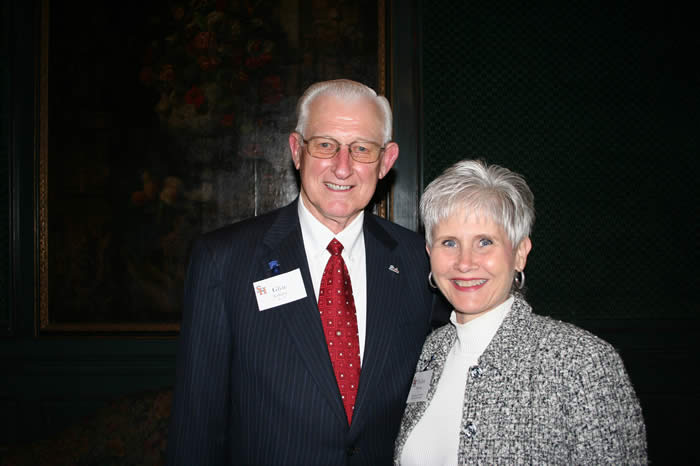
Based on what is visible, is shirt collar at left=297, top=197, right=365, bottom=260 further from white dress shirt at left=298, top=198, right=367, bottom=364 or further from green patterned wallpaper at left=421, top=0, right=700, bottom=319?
green patterned wallpaper at left=421, top=0, right=700, bottom=319

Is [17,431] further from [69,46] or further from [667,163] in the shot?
[667,163]

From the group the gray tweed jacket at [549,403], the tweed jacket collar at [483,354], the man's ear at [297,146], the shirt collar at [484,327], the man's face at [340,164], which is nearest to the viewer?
the gray tweed jacket at [549,403]

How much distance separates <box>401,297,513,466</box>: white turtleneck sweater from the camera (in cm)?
145

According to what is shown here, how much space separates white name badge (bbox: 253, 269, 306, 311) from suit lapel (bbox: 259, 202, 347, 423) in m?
0.02

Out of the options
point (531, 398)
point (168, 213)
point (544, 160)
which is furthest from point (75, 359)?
point (544, 160)

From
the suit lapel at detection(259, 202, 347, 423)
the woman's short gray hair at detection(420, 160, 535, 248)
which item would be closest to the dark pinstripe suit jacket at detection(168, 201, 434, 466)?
the suit lapel at detection(259, 202, 347, 423)

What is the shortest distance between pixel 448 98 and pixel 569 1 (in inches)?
48.7

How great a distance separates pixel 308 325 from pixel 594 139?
2.93m

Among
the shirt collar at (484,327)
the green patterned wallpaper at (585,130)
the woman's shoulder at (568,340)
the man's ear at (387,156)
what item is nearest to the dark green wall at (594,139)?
the green patterned wallpaper at (585,130)

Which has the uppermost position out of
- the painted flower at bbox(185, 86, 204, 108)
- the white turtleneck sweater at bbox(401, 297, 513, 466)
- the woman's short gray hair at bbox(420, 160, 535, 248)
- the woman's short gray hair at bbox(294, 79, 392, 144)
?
the painted flower at bbox(185, 86, 204, 108)

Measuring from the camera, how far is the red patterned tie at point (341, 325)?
1553 mm

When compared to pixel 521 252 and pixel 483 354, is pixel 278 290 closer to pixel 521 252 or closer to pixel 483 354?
pixel 483 354

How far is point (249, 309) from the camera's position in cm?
158

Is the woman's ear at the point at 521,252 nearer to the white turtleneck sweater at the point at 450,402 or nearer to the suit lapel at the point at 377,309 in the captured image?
the white turtleneck sweater at the point at 450,402
